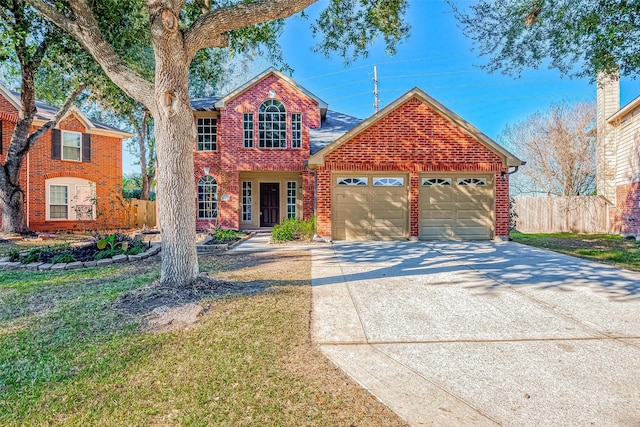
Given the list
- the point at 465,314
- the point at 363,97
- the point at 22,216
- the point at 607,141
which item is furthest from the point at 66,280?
the point at 363,97

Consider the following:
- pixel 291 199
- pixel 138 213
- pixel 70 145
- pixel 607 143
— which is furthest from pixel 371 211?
pixel 70 145

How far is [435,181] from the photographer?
12.0m

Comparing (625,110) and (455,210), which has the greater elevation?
(625,110)

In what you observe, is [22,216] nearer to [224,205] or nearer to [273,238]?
[224,205]

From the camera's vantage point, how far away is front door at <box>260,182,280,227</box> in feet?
55.3

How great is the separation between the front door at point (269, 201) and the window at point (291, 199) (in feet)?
1.68

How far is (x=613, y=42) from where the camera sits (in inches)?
333

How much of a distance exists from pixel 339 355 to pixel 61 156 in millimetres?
19219

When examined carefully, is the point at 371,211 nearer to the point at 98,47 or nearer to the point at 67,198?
the point at 98,47

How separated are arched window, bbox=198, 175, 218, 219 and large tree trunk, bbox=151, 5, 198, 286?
35.1 feet

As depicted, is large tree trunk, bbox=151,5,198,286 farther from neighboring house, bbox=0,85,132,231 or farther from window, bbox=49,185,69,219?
window, bbox=49,185,69,219

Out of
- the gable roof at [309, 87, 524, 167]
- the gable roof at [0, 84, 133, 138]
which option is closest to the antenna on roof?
the gable roof at [309, 87, 524, 167]

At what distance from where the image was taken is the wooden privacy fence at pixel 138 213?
18578 millimetres

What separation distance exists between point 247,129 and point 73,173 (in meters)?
9.45
